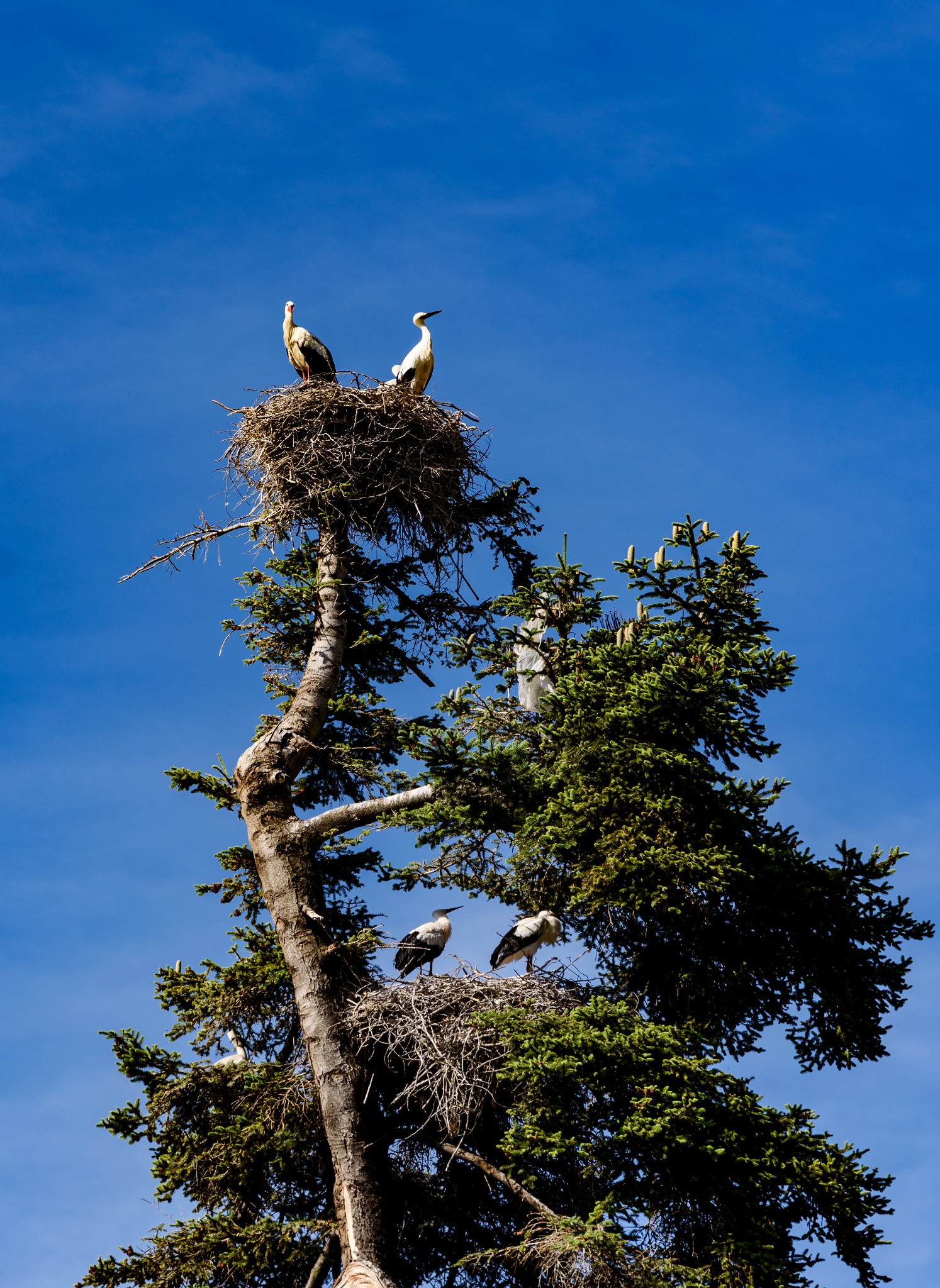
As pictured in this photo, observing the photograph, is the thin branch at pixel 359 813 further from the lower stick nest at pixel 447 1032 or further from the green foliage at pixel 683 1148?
the green foliage at pixel 683 1148

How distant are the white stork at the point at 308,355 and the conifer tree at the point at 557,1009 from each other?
4.15 m

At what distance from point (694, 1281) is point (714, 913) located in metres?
2.73

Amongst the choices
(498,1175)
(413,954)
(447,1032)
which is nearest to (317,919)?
(413,954)

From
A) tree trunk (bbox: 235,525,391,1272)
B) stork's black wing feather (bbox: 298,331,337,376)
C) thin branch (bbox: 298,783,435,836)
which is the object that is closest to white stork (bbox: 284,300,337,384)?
stork's black wing feather (bbox: 298,331,337,376)

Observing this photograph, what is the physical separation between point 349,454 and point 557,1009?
6201 mm

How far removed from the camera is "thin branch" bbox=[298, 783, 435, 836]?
40.4 feet

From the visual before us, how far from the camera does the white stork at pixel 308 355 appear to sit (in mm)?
15156

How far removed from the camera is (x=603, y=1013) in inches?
371

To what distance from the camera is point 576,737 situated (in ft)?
35.8

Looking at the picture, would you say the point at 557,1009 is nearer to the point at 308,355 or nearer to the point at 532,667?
the point at 532,667

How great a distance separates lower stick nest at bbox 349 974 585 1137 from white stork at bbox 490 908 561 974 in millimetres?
319

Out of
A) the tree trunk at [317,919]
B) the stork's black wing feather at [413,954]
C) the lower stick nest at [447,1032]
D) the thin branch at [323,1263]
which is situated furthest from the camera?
the stork's black wing feather at [413,954]

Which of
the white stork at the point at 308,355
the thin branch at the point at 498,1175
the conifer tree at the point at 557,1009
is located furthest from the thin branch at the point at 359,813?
the white stork at the point at 308,355

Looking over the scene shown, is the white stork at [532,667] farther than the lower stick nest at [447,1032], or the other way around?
the white stork at [532,667]
